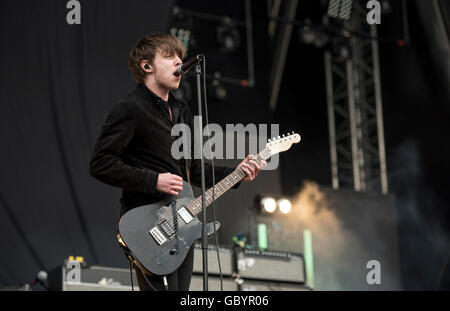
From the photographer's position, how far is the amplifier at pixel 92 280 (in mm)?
5324

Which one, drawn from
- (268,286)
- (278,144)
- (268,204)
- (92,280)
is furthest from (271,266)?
(278,144)

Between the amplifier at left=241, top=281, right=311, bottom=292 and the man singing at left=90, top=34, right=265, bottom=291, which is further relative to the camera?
the amplifier at left=241, top=281, right=311, bottom=292

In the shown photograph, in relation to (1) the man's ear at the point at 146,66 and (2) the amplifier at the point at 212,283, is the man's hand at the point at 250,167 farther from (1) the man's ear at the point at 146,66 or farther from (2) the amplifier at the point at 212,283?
(2) the amplifier at the point at 212,283

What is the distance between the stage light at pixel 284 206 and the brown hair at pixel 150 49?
4484 mm

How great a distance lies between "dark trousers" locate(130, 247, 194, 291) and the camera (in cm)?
289

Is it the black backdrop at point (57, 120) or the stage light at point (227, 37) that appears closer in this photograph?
the black backdrop at point (57, 120)

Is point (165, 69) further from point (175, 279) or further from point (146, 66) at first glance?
point (175, 279)

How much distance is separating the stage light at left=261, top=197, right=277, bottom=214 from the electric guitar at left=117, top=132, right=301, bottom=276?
4.36 meters

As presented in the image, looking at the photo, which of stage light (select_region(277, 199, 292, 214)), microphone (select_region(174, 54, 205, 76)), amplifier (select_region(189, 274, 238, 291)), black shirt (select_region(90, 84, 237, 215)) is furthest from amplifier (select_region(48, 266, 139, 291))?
microphone (select_region(174, 54, 205, 76))

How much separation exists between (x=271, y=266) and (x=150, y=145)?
3.89 metres

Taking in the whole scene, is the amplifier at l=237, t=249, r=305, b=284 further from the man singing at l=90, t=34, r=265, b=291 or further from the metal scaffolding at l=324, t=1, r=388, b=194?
the man singing at l=90, t=34, r=265, b=291

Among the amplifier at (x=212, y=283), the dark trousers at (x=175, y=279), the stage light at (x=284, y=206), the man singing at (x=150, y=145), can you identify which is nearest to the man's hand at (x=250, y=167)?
the man singing at (x=150, y=145)

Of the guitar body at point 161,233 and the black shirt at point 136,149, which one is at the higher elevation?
the black shirt at point 136,149

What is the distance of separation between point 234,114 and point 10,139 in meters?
3.99
